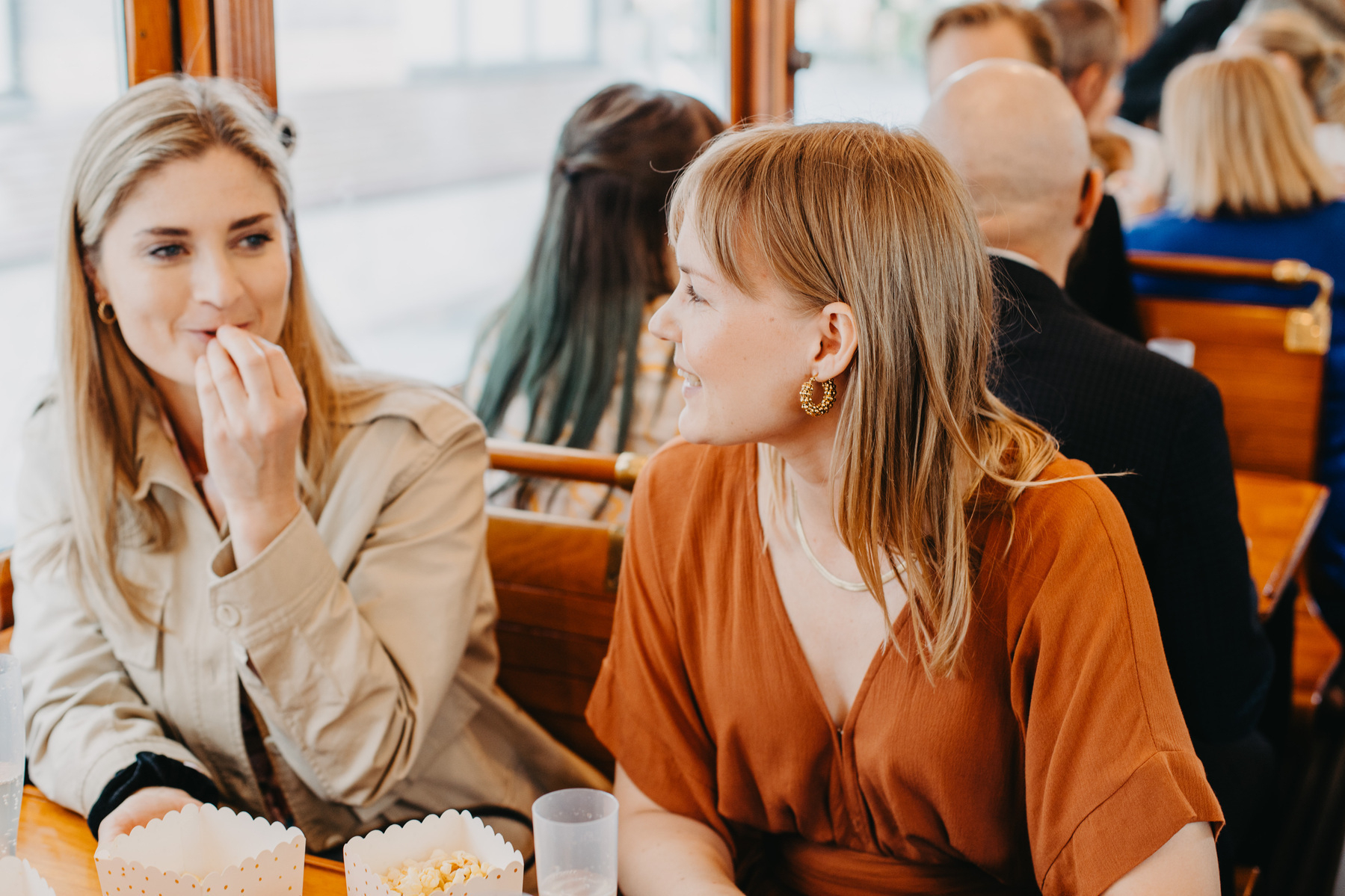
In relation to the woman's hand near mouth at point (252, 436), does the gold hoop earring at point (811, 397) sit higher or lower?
higher

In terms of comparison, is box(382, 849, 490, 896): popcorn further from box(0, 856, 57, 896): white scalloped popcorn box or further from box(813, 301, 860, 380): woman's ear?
box(813, 301, 860, 380): woman's ear

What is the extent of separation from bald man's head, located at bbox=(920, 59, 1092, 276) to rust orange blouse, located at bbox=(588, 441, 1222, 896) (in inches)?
29.0

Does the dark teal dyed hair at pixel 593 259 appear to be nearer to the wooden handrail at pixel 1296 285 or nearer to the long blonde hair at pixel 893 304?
the long blonde hair at pixel 893 304

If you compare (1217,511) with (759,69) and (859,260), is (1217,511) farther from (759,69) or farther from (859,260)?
(759,69)

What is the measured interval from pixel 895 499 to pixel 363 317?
1.61 metres

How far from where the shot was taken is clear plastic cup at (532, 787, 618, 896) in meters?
1.04

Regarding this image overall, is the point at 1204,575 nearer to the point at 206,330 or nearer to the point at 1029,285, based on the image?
the point at 1029,285

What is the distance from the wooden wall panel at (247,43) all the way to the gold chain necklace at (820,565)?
1127 mm

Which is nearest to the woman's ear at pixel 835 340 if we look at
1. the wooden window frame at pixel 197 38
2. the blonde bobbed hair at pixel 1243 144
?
the wooden window frame at pixel 197 38

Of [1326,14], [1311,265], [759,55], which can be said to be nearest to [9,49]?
[759,55]

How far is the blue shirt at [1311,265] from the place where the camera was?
2.98 metres

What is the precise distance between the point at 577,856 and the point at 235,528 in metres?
0.56

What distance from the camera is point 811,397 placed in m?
1.19

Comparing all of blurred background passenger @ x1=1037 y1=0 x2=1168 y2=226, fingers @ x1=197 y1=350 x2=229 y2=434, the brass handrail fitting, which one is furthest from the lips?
blurred background passenger @ x1=1037 y1=0 x2=1168 y2=226
